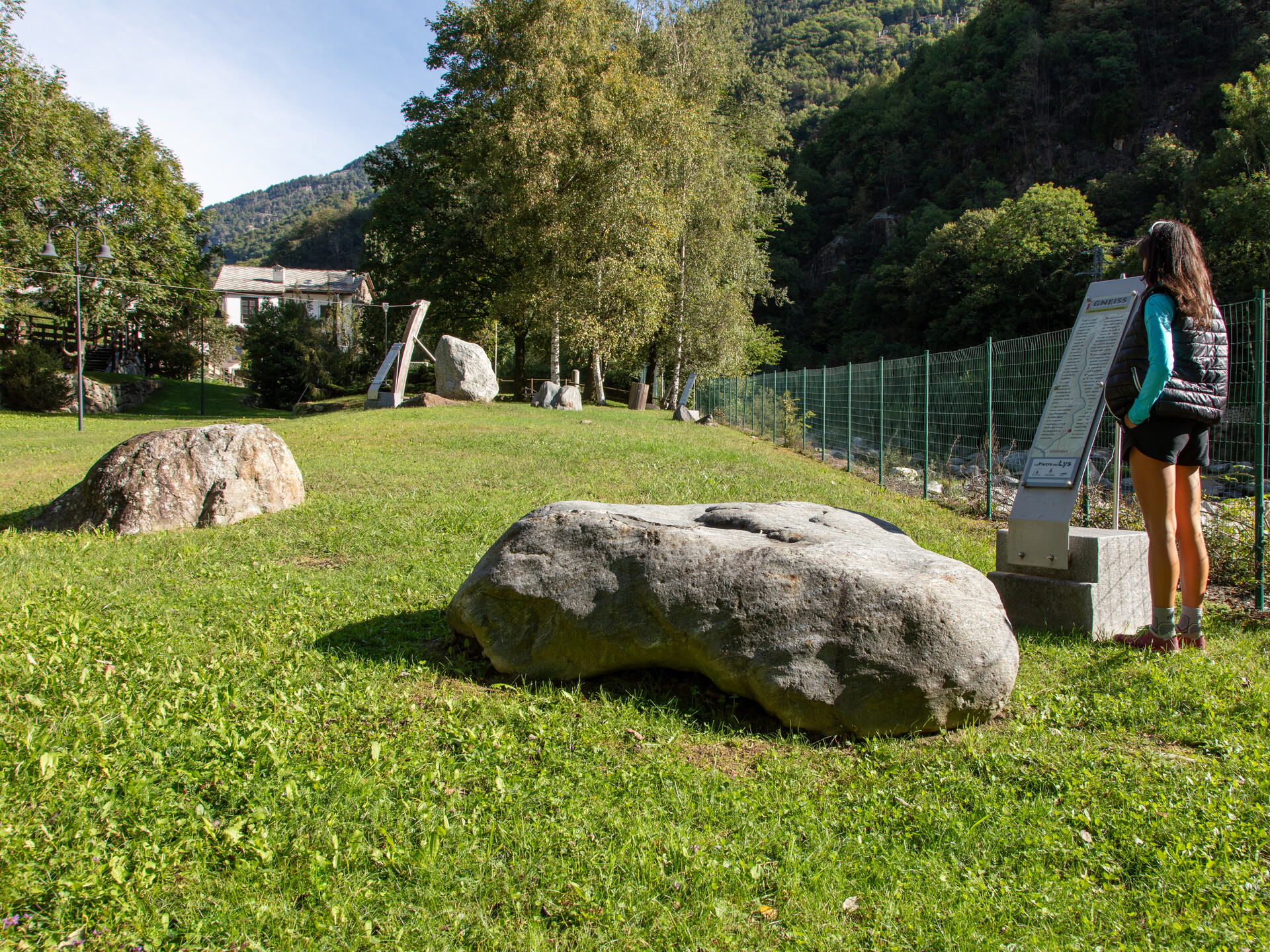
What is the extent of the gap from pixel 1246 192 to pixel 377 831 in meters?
38.5

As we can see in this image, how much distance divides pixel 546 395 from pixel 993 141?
219 ft

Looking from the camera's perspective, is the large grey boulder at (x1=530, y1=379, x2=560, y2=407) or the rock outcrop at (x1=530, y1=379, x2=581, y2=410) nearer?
the rock outcrop at (x1=530, y1=379, x2=581, y2=410)

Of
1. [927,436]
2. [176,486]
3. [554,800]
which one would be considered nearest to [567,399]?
[927,436]

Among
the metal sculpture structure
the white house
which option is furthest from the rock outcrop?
the white house

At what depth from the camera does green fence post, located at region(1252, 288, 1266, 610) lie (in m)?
5.24

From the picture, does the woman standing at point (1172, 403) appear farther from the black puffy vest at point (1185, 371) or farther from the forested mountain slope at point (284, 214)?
the forested mountain slope at point (284, 214)

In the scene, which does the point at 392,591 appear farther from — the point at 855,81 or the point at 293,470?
the point at 855,81

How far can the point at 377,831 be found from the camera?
2666 millimetres

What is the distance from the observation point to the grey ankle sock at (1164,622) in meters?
4.25

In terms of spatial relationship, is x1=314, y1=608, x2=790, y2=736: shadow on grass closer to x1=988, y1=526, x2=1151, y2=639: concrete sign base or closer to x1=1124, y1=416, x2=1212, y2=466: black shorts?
x1=988, y1=526, x2=1151, y2=639: concrete sign base

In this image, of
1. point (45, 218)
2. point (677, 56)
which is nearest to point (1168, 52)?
point (677, 56)

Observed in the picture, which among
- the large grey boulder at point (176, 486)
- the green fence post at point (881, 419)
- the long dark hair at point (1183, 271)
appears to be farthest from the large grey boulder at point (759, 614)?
the green fence post at point (881, 419)

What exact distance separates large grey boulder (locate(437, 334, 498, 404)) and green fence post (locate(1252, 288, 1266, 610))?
18.6 metres

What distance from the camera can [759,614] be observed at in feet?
11.5
